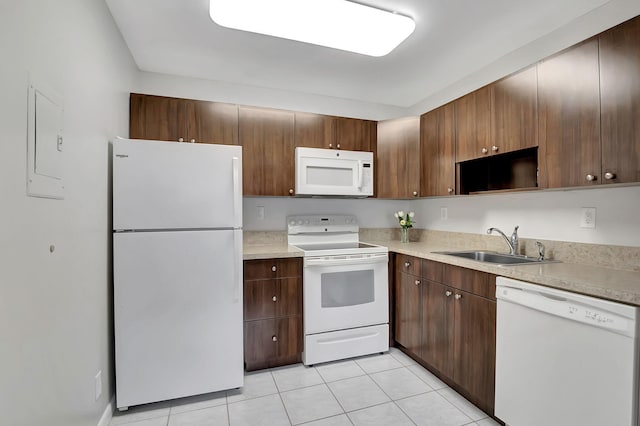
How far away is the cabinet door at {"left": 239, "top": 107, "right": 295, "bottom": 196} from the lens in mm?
2592

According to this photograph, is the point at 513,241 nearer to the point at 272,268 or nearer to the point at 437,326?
the point at 437,326

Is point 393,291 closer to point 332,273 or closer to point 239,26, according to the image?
point 332,273

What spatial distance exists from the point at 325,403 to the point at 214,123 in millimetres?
2213

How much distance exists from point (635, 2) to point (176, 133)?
2963 millimetres

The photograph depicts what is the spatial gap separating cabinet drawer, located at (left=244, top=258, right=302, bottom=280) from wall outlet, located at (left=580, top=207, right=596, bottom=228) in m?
1.88

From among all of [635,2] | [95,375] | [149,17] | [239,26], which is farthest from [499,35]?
[95,375]

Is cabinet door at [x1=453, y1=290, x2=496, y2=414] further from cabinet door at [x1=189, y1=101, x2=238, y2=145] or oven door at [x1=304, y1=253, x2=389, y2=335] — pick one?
cabinet door at [x1=189, y1=101, x2=238, y2=145]

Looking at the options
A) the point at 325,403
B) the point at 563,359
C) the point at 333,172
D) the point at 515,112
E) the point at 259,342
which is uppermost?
the point at 515,112

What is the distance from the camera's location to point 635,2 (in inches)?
64.5

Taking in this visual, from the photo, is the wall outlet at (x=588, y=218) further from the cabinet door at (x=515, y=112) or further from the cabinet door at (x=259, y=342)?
the cabinet door at (x=259, y=342)

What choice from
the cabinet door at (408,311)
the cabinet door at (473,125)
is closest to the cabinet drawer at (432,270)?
the cabinet door at (408,311)

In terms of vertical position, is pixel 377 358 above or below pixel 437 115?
below

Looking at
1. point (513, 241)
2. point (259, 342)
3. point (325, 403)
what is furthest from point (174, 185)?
point (513, 241)

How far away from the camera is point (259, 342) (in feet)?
7.64
